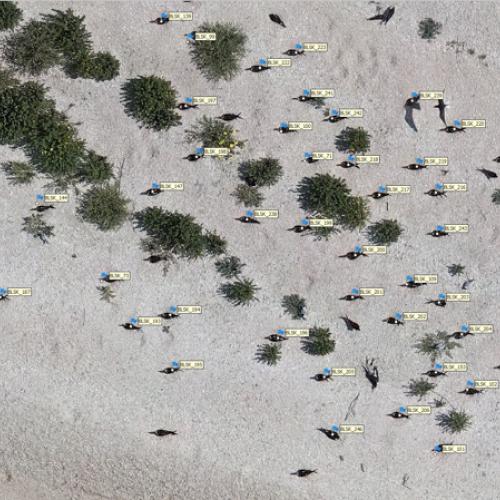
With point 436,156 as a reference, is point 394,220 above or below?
below

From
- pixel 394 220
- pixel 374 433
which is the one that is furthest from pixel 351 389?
pixel 394 220

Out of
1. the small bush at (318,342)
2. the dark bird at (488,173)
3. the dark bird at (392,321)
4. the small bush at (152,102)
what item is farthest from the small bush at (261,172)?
the dark bird at (488,173)

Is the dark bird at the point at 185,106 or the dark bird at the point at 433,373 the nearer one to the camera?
the dark bird at the point at 185,106

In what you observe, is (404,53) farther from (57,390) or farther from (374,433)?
(57,390)

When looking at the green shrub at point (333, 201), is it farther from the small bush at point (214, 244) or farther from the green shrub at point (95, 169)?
the green shrub at point (95, 169)

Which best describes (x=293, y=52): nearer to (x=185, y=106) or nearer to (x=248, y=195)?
(x=185, y=106)

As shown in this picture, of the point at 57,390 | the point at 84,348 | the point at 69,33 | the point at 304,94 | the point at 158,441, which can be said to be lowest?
the point at 158,441
